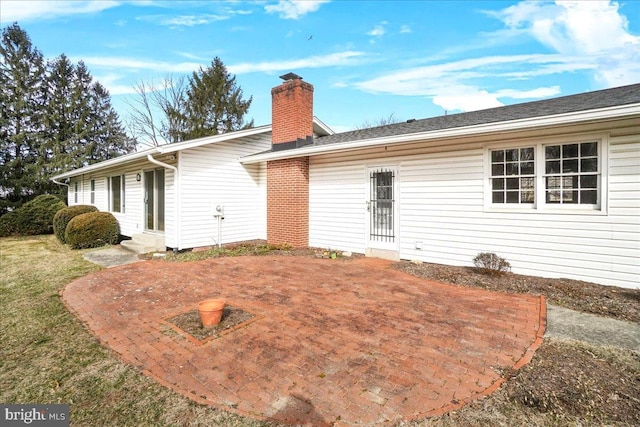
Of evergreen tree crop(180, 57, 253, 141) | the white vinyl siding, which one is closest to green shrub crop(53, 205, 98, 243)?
the white vinyl siding

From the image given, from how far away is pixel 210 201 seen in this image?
9422mm

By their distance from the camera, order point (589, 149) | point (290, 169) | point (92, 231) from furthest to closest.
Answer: point (92, 231) < point (290, 169) < point (589, 149)

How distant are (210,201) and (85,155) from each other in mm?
21438

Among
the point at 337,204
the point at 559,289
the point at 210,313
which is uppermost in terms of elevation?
the point at 337,204

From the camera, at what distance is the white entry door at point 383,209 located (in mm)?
7605

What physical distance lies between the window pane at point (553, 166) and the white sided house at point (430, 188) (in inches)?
0.6

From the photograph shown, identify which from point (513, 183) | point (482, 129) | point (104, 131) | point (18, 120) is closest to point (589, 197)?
point (513, 183)

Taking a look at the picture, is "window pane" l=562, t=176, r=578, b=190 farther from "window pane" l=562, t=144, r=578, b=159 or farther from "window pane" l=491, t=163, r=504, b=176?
"window pane" l=491, t=163, r=504, b=176

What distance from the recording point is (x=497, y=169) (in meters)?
6.20

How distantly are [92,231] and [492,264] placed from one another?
38.8 ft

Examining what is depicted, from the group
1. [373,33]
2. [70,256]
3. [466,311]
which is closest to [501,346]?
[466,311]

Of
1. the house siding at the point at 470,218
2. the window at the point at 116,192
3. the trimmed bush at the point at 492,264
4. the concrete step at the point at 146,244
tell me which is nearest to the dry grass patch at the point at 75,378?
the concrete step at the point at 146,244

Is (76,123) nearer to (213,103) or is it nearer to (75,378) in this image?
(213,103)

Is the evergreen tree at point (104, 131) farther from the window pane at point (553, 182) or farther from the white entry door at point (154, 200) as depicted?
the window pane at point (553, 182)
